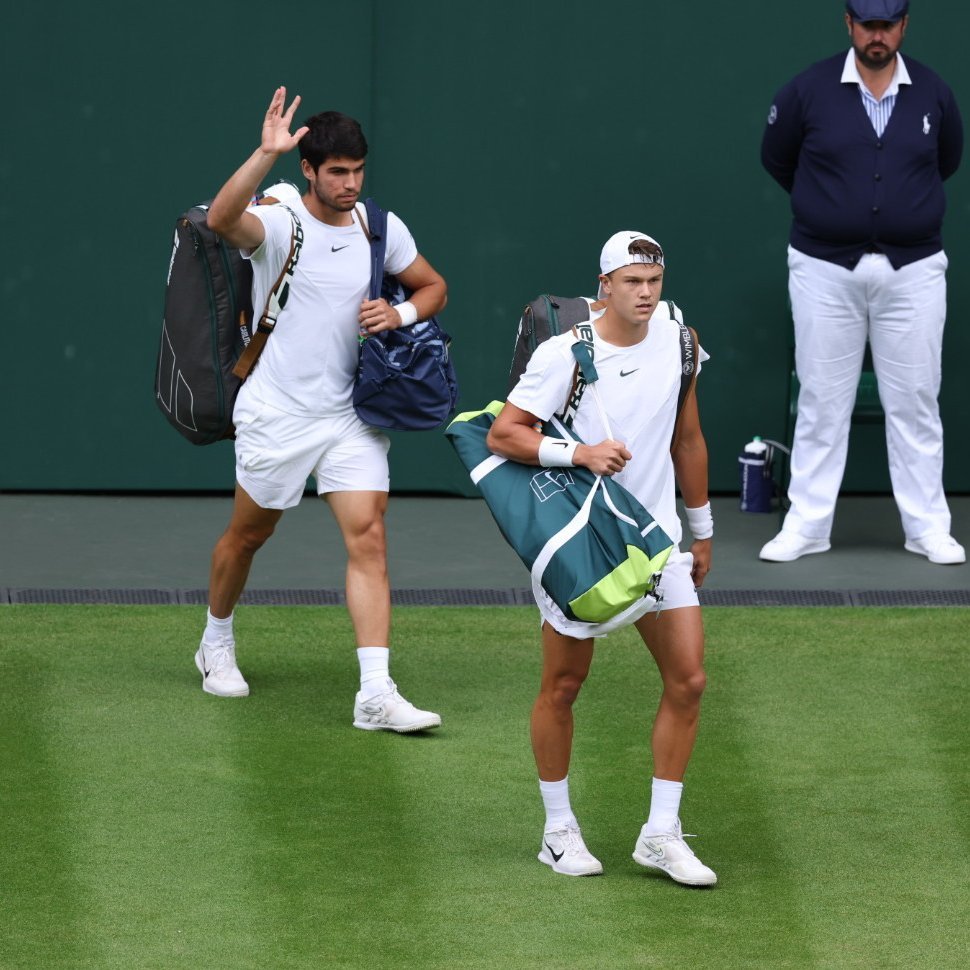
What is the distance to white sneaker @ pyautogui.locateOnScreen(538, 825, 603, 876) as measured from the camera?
585cm

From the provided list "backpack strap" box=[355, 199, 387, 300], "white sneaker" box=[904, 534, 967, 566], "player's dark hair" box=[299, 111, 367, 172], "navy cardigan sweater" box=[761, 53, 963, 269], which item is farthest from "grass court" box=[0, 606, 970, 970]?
"player's dark hair" box=[299, 111, 367, 172]

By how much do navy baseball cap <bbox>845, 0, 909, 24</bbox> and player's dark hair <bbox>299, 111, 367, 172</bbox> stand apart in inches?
123

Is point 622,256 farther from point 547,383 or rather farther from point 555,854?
point 555,854

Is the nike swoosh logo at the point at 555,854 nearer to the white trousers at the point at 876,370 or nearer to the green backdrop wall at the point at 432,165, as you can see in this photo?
the white trousers at the point at 876,370

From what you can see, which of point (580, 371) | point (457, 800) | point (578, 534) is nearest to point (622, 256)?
point (580, 371)

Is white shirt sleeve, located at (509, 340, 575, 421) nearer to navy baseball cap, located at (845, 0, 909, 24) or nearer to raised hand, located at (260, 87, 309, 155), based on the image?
raised hand, located at (260, 87, 309, 155)

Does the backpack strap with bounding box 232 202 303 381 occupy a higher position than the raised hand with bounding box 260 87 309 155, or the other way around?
the raised hand with bounding box 260 87 309 155

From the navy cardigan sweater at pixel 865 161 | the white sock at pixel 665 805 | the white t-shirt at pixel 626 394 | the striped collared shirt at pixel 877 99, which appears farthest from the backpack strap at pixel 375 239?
the striped collared shirt at pixel 877 99

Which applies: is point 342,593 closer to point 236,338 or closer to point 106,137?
point 236,338

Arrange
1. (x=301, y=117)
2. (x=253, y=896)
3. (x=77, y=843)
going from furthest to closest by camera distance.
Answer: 1. (x=301, y=117)
2. (x=77, y=843)
3. (x=253, y=896)

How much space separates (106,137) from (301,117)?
993mm

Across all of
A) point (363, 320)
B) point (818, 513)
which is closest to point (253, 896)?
point (363, 320)

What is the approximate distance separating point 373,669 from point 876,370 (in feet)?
12.0

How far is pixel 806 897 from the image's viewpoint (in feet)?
18.7
